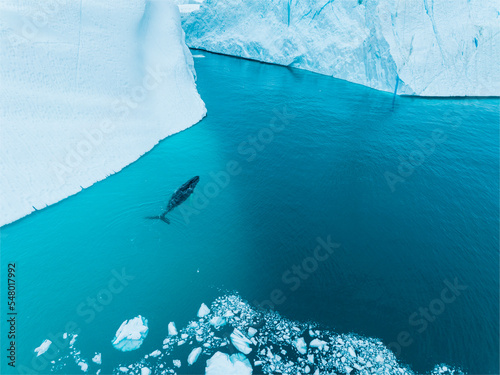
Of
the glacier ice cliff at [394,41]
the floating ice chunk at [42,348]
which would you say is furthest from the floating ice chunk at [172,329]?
the glacier ice cliff at [394,41]

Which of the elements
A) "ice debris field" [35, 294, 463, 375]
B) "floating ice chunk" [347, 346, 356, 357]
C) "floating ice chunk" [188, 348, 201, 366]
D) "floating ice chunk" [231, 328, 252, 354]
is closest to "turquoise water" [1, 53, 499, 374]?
"ice debris field" [35, 294, 463, 375]

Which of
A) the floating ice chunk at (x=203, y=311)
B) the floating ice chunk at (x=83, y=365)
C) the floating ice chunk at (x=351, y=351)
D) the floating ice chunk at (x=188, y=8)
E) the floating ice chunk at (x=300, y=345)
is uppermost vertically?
the floating ice chunk at (x=188, y=8)

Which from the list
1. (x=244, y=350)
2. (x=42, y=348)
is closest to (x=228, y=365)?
(x=244, y=350)

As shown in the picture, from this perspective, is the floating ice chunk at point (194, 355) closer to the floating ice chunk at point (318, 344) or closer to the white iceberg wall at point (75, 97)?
the floating ice chunk at point (318, 344)

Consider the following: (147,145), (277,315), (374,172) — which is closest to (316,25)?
(374,172)

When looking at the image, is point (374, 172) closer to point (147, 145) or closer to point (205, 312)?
point (205, 312)

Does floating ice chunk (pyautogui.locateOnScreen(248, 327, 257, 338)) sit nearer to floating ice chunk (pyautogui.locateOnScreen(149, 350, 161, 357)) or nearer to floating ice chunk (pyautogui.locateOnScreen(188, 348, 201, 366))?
floating ice chunk (pyautogui.locateOnScreen(188, 348, 201, 366))
